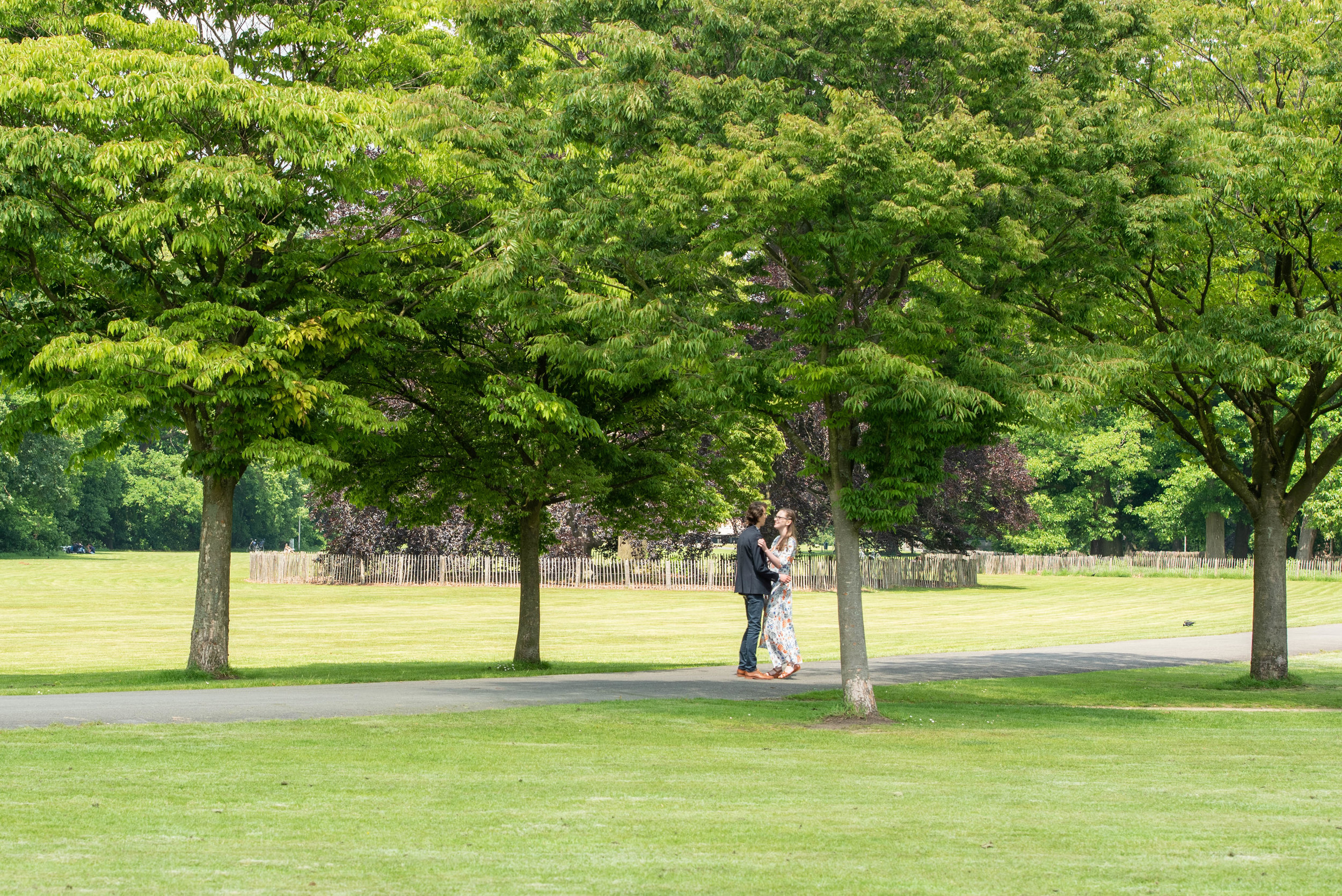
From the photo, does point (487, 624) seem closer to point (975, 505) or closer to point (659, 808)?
point (659, 808)

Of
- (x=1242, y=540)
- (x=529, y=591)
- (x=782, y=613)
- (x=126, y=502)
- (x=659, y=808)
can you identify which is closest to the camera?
(x=659, y=808)

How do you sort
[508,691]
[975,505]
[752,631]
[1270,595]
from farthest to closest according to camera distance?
[975,505] → [1270,595] → [752,631] → [508,691]

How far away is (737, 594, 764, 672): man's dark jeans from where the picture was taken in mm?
15836

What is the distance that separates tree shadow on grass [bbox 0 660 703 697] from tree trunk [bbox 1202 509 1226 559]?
194 ft

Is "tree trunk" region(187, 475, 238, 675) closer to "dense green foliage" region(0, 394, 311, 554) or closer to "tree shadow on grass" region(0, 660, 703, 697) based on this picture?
"tree shadow on grass" region(0, 660, 703, 697)

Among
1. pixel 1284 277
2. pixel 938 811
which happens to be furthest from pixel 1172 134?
pixel 938 811

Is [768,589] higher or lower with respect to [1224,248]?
lower

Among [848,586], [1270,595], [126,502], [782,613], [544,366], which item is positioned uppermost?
[544,366]

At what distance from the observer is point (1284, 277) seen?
17281mm

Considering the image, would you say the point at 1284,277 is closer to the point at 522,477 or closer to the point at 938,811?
the point at 522,477

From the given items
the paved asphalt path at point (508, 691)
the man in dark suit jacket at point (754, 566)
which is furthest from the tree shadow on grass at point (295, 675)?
the man in dark suit jacket at point (754, 566)

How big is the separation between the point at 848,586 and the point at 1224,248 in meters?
7.43

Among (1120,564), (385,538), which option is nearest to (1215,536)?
(1120,564)

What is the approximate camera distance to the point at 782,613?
52.8 feet
